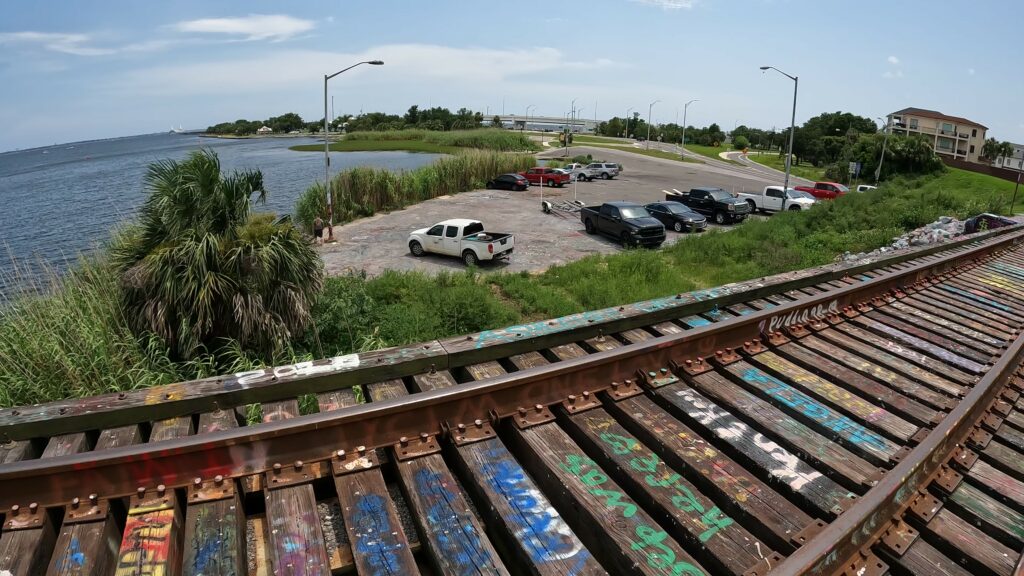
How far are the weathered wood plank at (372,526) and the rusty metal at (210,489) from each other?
0.55 m

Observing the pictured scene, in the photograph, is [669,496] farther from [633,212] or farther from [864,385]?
[633,212]

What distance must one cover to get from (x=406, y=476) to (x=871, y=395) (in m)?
Result: 3.88

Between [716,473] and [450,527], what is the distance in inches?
64.6

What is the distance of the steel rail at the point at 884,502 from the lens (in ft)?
8.49

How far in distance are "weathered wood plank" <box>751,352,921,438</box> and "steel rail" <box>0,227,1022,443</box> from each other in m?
1.18

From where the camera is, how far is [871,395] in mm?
4738

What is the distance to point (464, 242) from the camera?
816 inches

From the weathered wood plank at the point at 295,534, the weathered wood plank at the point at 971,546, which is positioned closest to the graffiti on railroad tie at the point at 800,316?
the weathered wood plank at the point at 971,546

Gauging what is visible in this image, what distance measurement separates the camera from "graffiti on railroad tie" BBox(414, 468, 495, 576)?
2.69 meters

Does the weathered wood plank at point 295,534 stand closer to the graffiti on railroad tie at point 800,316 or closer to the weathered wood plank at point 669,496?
the weathered wood plank at point 669,496

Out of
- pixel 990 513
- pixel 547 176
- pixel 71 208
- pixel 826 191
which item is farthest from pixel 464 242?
pixel 71 208

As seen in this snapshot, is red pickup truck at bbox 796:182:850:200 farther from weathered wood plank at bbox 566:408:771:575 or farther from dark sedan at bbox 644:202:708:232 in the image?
weathered wood plank at bbox 566:408:771:575

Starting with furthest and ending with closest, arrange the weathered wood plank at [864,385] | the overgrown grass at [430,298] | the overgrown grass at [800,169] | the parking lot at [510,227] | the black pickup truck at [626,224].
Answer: the overgrown grass at [800,169], the black pickup truck at [626,224], the parking lot at [510,227], the overgrown grass at [430,298], the weathered wood plank at [864,385]

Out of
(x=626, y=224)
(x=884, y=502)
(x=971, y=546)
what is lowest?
(x=626, y=224)
